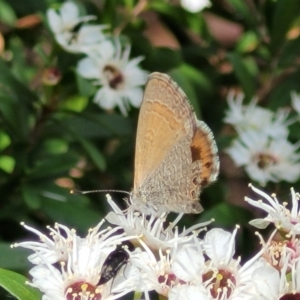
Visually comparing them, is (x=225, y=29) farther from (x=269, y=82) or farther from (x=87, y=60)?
(x=87, y=60)

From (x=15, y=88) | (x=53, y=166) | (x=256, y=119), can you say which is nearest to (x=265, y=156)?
(x=256, y=119)

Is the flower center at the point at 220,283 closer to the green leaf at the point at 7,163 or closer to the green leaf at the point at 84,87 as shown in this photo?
the green leaf at the point at 84,87

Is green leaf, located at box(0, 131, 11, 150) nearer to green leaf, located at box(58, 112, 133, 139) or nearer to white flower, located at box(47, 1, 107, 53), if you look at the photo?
green leaf, located at box(58, 112, 133, 139)

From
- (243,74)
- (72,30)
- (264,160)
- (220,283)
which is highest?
(72,30)

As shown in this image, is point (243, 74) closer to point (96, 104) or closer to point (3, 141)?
point (96, 104)

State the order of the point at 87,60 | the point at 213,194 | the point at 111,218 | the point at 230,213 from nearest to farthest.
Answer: the point at 111,218
the point at 230,213
the point at 87,60
the point at 213,194

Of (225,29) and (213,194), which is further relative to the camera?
(225,29)

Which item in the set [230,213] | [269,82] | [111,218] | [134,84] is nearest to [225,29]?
[269,82]
